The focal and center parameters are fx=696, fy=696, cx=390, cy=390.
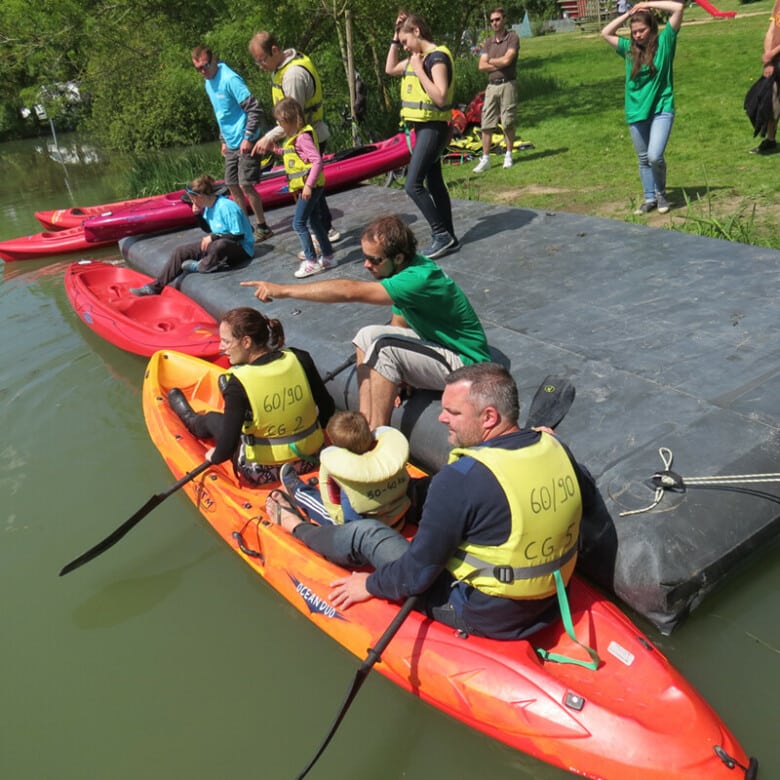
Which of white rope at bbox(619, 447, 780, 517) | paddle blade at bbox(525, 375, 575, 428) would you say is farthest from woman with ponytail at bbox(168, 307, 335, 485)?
white rope at bbox(619, 447, 780, 517)

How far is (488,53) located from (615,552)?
349 inches

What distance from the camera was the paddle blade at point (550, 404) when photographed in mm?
3598

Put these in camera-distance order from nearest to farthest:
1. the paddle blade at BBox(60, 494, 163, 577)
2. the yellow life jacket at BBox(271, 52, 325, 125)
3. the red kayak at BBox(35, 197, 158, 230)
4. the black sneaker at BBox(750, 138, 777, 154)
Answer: the paddle blade at BBox(60, 494, 163, 577) < the yellow life jacket at BBox(271, 52, 325, 125) < the black sneaker at BBox(750, 138, 777, 154) < the red kayak at BBox(35, 197, 158, 230)

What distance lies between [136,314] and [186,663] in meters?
4.47

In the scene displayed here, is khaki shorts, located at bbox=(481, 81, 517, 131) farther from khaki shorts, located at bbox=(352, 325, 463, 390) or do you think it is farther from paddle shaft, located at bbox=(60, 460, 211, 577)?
paddle shaft, located at bbox=(60, 460, 211, 577)

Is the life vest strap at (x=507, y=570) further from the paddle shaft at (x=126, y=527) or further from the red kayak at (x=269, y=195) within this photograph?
the red kayak at (x=269, y=195)

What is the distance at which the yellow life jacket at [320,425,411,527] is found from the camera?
3004 mm

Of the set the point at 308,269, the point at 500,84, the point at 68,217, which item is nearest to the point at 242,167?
the point at 308,269

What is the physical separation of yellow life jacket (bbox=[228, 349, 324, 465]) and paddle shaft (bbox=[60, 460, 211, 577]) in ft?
1.09

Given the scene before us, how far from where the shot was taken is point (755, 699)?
8.65 ft

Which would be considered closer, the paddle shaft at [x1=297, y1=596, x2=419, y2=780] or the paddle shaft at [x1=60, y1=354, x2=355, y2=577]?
the paddle shaft at [x1=297, y1=596, x2=419, y2=780]

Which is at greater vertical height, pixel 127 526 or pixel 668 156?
pixel 668 156

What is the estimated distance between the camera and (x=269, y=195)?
9367 millimetres

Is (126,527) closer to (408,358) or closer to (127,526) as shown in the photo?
(127,526)
